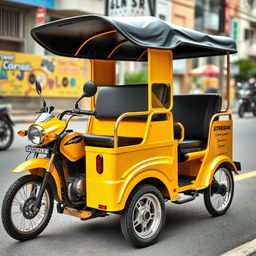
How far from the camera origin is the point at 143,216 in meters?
4.53

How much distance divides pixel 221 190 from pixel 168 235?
43.3 inches

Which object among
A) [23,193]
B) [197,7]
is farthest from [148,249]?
[197,7]

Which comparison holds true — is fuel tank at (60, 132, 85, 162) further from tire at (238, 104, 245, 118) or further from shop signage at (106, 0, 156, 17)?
tire at (238, 104, 245, 118)

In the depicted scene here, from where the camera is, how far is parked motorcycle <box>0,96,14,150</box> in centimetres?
1062

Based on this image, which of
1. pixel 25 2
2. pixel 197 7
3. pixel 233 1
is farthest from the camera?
A: pixel 233 1

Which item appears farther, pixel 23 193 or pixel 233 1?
pixel 233 1

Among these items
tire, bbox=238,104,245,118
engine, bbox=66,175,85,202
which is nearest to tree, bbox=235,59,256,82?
tire, bbox=238,104,245,118

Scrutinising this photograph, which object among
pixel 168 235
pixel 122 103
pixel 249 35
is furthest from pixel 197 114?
pixel 249 35

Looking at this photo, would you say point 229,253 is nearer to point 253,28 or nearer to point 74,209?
point 74,209

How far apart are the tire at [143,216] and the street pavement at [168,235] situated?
4.3 inches

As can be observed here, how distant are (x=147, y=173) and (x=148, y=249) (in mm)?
690

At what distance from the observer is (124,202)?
14.0ft

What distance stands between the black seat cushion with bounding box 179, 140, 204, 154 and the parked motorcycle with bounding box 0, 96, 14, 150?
6150mm

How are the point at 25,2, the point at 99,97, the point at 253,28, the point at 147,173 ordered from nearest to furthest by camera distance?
the point at 147,173
the point at 99,97
the point at 25,2
the point at 253,28
